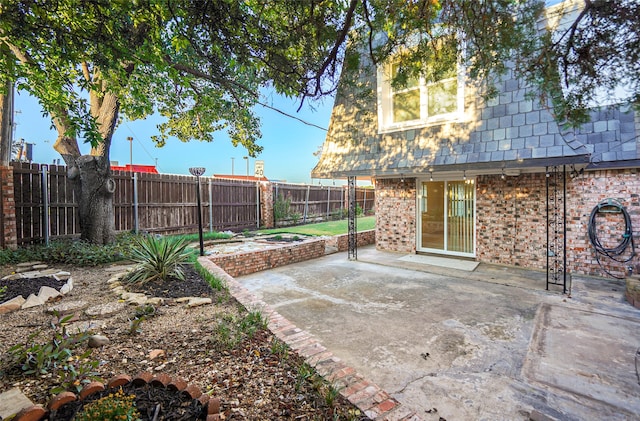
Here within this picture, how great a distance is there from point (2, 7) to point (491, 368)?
6106 mm

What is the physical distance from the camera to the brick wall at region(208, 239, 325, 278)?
259 inches

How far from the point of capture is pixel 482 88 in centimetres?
617

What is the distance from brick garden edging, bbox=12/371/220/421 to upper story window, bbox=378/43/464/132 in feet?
20.1

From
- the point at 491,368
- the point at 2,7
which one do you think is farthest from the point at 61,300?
the point at 491,368

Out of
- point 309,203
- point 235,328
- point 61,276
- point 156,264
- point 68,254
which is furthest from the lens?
point 309,203

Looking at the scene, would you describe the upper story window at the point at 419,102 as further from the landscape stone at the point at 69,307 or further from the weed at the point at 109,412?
the weed at the point at 109,412

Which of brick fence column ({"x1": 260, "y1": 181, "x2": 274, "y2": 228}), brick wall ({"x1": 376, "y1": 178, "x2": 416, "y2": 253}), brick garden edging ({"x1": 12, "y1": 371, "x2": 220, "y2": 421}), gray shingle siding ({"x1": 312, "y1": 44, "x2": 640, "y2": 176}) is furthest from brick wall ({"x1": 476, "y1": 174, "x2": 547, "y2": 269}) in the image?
brick fence column ({"x1": 260, "y1": 181, "x2": 274, "y2": 228})

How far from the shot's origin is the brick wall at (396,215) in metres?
8.73

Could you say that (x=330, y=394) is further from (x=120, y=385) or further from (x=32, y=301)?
(x=32, y=301)

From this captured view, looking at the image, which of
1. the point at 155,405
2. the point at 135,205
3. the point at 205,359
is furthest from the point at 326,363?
the point at 135,205

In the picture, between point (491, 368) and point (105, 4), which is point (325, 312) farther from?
point (105, 4)

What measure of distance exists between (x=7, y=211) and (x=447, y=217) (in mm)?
10090

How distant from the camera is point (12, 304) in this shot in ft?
11.5

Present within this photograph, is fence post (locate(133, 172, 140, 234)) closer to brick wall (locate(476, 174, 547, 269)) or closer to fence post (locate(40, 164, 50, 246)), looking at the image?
fence post (locate(40, 164, 50, 246))
